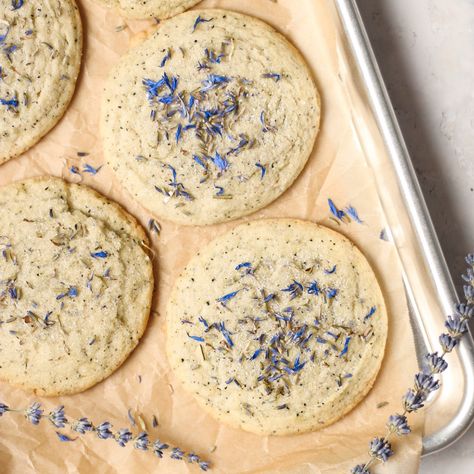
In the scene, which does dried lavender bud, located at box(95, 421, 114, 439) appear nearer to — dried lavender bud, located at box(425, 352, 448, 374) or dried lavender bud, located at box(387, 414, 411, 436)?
dried lavender bud, located at box(387, 414, 411, 436)

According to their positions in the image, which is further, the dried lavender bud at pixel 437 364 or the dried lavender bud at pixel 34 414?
the dried lavender bud at pixel 34 414

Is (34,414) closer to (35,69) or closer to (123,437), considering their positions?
(123,437)

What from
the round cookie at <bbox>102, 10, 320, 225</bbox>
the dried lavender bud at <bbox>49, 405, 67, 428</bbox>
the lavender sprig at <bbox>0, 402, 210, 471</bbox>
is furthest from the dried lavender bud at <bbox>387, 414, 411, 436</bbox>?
the dried lavender bud at <bbox>49, 405, 67, 428</bbox>

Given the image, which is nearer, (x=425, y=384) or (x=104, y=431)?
(x=425, y=384)

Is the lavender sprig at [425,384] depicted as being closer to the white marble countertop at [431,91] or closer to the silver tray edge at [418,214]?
the silver tray edge at [418,214]

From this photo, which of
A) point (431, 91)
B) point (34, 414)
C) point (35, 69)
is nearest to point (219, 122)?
point (35, 69)

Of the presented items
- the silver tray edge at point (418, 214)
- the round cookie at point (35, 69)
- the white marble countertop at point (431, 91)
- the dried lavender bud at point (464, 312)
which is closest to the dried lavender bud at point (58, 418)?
the round cookie at point (35, 69)
